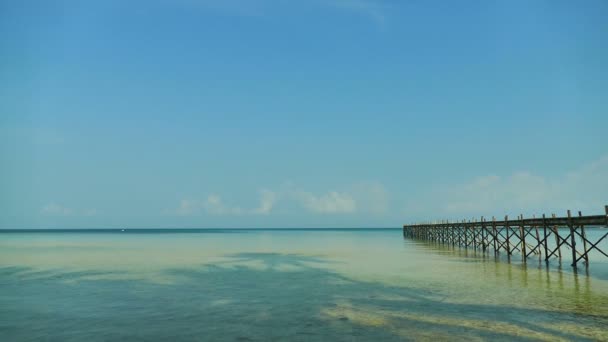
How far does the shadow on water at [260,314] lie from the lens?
406 inches

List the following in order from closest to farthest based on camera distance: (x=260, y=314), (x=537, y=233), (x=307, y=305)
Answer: (x=260, y=314) < (x=307, y=305) < (x=537, y=233)

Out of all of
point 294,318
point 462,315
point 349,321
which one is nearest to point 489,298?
point 462,315

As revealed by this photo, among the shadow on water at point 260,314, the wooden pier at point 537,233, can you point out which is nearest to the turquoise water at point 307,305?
the shadow on water at point 260,314

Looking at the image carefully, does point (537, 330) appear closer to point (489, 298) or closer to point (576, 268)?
point (489, 298)

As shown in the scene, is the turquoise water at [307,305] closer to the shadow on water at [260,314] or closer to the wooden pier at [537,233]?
the shadow on water at [260,314]

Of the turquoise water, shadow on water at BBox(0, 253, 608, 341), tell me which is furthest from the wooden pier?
shadow on water at BBox(0, 253, 608, 341)

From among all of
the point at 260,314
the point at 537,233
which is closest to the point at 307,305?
the point at 260,314

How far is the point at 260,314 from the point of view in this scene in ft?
41.5

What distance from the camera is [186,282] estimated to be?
782 inches

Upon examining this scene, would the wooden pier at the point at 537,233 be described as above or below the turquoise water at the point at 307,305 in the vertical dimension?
above

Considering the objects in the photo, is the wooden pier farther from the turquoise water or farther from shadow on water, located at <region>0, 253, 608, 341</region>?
shadow on water, located at <region>0, 253, 608, 341</region>

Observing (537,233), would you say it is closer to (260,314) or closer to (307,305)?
(307,305)

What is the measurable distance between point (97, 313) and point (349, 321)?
7.72 metres

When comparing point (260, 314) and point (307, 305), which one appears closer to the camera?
point (260, 314)
